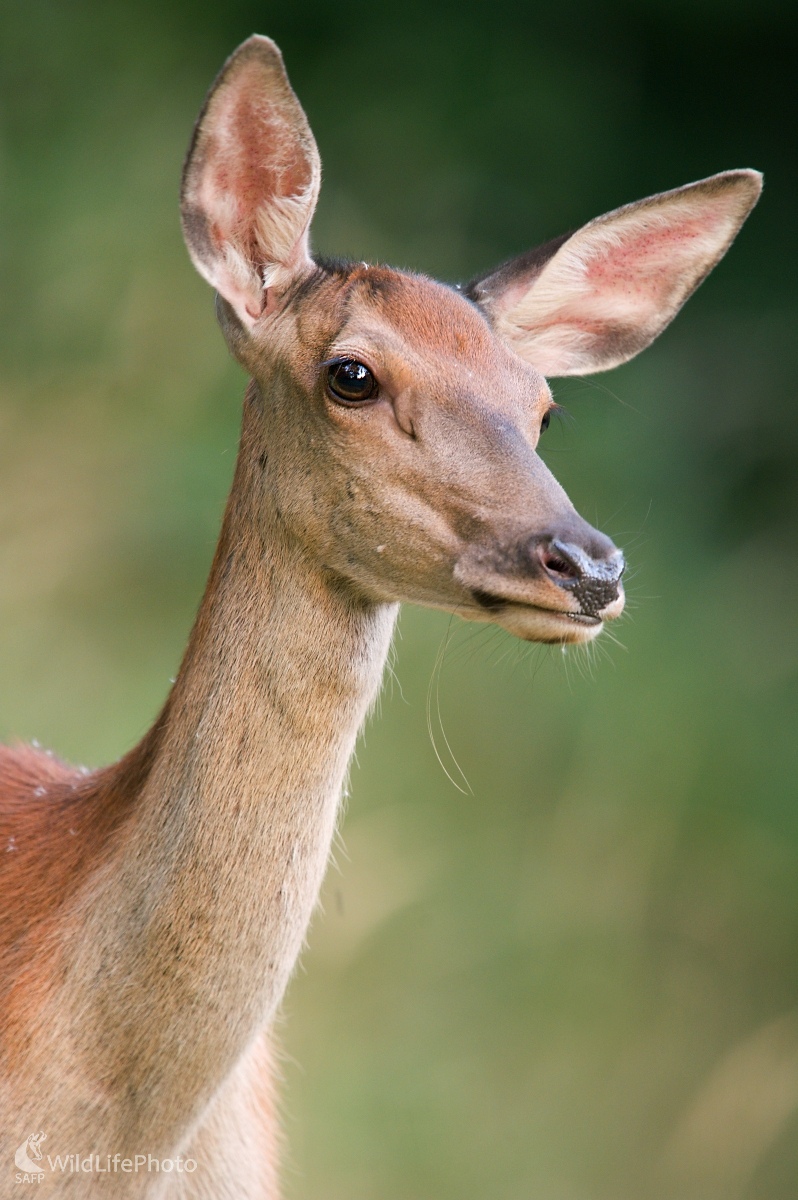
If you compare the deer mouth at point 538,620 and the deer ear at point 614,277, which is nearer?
the deer mouth at point 538,620

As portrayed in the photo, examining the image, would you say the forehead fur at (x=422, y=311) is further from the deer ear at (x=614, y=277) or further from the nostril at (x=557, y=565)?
the nostril at (x=557, y=565)

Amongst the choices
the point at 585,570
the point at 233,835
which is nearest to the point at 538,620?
the point at 585,570

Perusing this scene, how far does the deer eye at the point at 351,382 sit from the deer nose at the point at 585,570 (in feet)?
1.88

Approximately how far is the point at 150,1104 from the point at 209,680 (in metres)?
0.90

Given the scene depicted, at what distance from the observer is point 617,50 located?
9.00 metres

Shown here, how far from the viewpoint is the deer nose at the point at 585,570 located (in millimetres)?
2691

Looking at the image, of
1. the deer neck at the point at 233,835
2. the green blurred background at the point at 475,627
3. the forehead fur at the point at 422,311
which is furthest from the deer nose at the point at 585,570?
the green blurred background at the point at 475,627

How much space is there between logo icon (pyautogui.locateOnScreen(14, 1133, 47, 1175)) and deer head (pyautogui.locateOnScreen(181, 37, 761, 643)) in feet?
4.40

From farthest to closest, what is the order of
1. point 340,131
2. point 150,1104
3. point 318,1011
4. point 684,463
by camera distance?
1. point 340,131
2. point 684,463
3. point 318,1011
4. point 150,1104

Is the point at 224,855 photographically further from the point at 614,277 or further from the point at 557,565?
the point at 614,277

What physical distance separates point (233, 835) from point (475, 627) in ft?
9.55

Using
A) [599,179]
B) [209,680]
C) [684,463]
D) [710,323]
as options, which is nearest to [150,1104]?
[209,680]

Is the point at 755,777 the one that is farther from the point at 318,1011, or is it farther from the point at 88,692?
the point at 88,692

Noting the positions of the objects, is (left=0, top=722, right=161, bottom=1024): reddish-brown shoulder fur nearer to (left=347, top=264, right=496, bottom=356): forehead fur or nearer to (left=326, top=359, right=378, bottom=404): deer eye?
(left=326, top=359, right=378, bottom=404): deer eye
